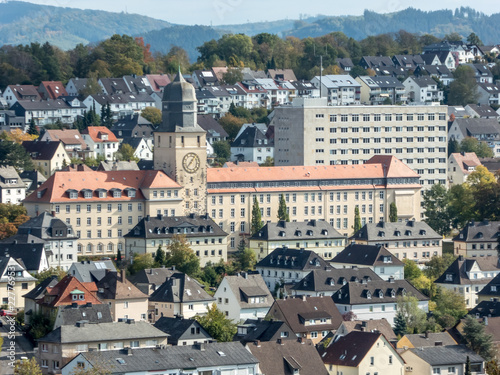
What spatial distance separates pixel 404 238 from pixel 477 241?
5989 millimetres

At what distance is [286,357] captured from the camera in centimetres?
8031

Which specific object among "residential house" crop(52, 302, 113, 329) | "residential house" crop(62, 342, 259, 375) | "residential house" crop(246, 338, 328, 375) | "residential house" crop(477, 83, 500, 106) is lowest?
"residential house" crop(246, 338, 328, 375)

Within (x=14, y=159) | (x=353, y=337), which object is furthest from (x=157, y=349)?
(x=14, y=159)

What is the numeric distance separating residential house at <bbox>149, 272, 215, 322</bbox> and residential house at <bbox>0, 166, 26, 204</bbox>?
29.6 m

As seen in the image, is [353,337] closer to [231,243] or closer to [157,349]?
[157,349]

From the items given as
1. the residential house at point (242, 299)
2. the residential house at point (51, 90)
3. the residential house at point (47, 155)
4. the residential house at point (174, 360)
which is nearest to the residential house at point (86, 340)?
the residential house at point (174, 360)

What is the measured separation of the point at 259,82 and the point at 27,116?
31.6 metres

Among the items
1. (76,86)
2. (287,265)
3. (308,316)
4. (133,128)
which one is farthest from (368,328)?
(76,86)

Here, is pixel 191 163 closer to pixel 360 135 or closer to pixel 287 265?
pixel 287 265

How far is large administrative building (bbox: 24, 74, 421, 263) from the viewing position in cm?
11294

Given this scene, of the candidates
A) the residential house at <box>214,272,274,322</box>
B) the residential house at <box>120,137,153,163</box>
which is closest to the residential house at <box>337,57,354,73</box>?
the residential house at <box>120,137,153,163</box>

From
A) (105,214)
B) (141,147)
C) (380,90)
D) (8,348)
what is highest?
(380,90)

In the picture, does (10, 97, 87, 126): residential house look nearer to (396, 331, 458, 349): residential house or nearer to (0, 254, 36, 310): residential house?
(0, 254, 36, 310): residential house

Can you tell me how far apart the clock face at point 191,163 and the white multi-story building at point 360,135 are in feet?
74.4
